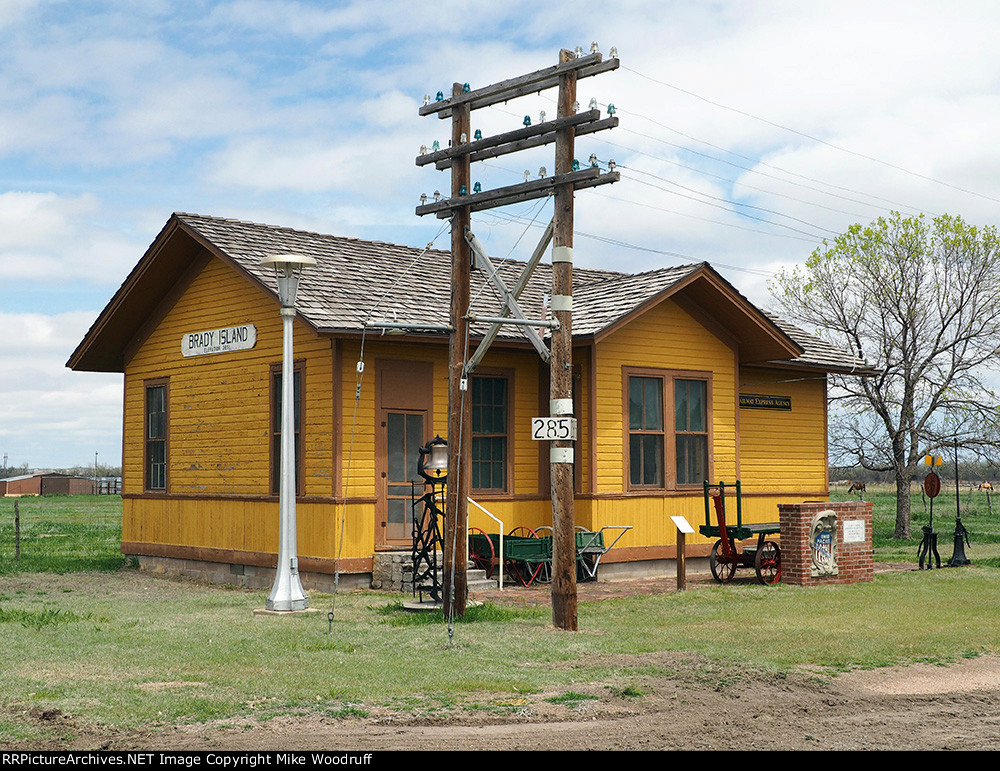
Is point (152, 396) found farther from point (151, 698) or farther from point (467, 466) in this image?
point (151, 698)

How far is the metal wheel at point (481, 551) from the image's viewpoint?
681 inches

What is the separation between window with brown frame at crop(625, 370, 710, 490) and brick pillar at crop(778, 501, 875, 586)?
2022 millimetres

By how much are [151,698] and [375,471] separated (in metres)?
8.65

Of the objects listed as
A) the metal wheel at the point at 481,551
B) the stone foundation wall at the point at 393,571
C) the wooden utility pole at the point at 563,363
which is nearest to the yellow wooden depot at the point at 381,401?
the stone foundation wall at the point at 393,571

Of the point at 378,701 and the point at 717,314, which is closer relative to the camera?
the point at 378,701

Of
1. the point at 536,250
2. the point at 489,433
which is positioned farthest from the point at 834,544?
the point at 536,250

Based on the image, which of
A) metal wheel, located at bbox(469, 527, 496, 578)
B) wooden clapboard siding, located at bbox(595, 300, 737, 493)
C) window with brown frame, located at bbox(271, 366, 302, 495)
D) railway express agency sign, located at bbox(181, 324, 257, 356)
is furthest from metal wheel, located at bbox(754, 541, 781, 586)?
railway express agency sign, located at bbox(181, 324, 257, 356)

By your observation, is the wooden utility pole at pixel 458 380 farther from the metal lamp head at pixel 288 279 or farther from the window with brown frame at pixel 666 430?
the window with brown frame at pixel 666 430

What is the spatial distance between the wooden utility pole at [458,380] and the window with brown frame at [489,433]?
4.63 metres

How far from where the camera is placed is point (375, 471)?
17078 mm

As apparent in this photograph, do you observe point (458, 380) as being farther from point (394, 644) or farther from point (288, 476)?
point (394, 644)

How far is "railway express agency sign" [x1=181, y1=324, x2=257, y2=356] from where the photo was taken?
1869 cm
